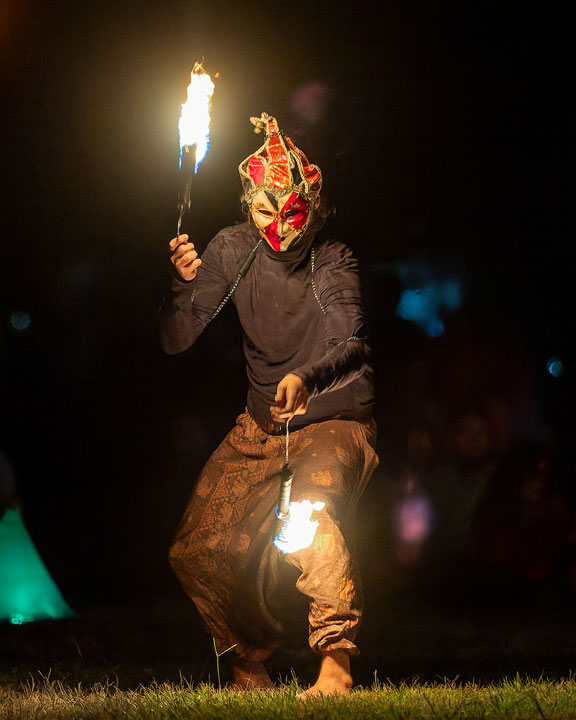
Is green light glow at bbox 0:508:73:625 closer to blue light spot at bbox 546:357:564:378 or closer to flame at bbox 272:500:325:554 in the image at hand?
flame at bbox 272:500:325:554

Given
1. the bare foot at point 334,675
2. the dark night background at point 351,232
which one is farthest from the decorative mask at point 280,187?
the bare foot at point 334,675

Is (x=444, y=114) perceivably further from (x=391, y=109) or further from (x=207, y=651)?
(x=207, y=651)

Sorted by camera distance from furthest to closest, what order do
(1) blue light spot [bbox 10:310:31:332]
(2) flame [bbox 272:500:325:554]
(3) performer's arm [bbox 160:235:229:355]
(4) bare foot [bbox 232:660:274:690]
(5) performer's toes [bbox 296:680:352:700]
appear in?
(1) blue light spot [bbox 10:310:31:332] → (3) performer's arm [bbox 160:235:229:355] → (4) bare foot [bbox 232:660:274:690] → (2) flame [bbox 272:500:325:554] → (5) performer's toes [bbox 296:680:352:700]

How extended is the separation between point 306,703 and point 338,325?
1.69m

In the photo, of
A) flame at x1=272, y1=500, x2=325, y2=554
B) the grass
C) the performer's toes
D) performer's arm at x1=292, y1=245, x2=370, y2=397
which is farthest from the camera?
performer's arm at x1=292, y1=245, x2=370, y2=397

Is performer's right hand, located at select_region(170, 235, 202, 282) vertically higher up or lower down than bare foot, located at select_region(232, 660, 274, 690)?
higher up

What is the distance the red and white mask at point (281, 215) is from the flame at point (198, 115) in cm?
42

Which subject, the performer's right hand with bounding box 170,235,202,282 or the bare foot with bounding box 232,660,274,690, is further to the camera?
the performer's right hand with bounding box 170,235,202,282

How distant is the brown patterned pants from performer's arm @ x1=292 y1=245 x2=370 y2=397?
11.9 inches

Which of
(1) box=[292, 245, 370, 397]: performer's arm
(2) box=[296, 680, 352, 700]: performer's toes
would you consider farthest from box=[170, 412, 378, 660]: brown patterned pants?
(1) box=[292, 245, 370, 397]: performer's arm

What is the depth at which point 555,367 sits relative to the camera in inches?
221

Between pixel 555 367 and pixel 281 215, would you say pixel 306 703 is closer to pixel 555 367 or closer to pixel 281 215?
pixel 281 215

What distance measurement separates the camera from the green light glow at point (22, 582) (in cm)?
559

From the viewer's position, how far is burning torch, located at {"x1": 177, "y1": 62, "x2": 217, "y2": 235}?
505 centimetres
